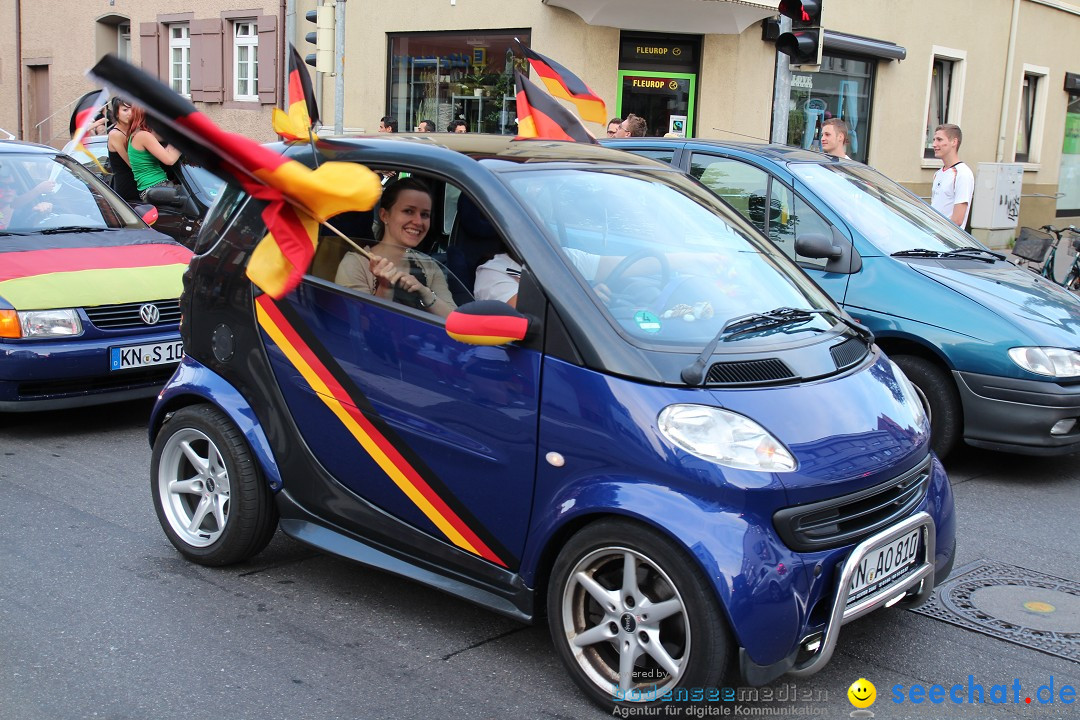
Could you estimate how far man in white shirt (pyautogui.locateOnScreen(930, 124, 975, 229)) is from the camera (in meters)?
9.94

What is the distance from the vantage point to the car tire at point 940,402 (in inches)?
244

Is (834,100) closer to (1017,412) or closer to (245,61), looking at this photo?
(245,61)

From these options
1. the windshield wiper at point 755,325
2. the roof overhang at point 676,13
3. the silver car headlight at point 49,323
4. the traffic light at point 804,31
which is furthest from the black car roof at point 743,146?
the roof overhang at point 676,13

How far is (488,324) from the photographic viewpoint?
346 centimetres

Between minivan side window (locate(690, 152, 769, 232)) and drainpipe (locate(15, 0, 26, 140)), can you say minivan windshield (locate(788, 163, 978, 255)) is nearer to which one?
minivan side window (locate(690, 152, 769, 232))

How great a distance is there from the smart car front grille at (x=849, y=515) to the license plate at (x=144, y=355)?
4650 millimetres

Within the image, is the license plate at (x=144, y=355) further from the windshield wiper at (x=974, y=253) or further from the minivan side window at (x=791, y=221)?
the windshield wiper at (x=974, y=253)

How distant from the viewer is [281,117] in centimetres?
435

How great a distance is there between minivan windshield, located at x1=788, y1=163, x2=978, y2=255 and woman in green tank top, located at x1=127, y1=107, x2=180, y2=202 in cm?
521

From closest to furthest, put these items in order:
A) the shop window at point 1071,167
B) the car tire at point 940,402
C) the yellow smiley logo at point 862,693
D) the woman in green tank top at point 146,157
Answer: the yellow smiley logo at point 862,693
the car tire at point 940,402
the woman in green tank top at point 146,157
the shop window at point 1071,167

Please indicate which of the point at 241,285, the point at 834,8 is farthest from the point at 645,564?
the point at 834,8

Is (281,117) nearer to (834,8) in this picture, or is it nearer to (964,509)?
(964,509)

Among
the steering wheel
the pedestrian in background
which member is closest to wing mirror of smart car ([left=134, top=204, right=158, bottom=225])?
the steering wheel

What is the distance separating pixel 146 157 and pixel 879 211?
5912mm
